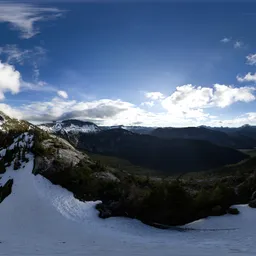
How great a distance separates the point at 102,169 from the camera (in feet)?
169

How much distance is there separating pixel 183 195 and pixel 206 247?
9070 millimetres

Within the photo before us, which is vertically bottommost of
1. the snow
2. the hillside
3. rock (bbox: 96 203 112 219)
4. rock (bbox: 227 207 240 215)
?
the snow

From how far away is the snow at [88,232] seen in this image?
19.2 meters

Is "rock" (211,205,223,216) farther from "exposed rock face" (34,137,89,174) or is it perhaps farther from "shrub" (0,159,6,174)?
"shrub" (0,159,6,174)

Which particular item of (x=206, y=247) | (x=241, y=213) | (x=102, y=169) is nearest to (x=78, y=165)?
(x=102, y=169)

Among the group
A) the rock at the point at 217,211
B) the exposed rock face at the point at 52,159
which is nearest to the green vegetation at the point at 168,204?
the rock at the point at 217,211

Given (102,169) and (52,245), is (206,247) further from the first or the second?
(102,169)

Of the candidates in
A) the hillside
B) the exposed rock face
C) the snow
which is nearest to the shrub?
the hillside

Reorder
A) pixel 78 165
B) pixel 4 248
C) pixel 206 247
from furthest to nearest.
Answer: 1. pixel 78 165
2. pixel 4 248
3. pixel 206 247

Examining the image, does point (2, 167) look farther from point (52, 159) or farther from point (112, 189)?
point (112, 189)

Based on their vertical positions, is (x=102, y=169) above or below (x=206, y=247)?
above

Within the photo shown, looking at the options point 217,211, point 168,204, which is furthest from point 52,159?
point 217,211

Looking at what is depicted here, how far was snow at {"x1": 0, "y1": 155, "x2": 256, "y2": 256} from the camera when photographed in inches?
755

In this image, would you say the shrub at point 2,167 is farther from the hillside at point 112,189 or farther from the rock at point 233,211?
the rock at point 233,211
